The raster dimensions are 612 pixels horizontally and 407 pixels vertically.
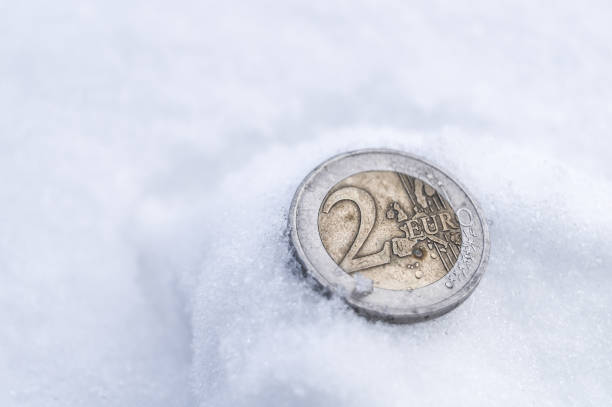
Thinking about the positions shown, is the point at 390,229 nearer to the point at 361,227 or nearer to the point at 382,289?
the point at 361,227

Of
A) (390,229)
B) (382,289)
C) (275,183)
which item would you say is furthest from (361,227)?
(275,183)

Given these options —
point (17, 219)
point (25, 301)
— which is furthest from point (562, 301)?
point (17, 219)

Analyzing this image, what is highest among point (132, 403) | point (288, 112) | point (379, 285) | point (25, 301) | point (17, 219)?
point (288, 112)

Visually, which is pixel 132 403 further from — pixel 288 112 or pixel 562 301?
pixel 562 301

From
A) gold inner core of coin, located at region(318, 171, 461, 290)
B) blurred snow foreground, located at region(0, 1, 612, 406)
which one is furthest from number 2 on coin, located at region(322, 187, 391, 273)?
blurred snow foreground, located at region(0, 1, 612, 406)

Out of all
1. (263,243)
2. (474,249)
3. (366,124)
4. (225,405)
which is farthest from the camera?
(366,124)
